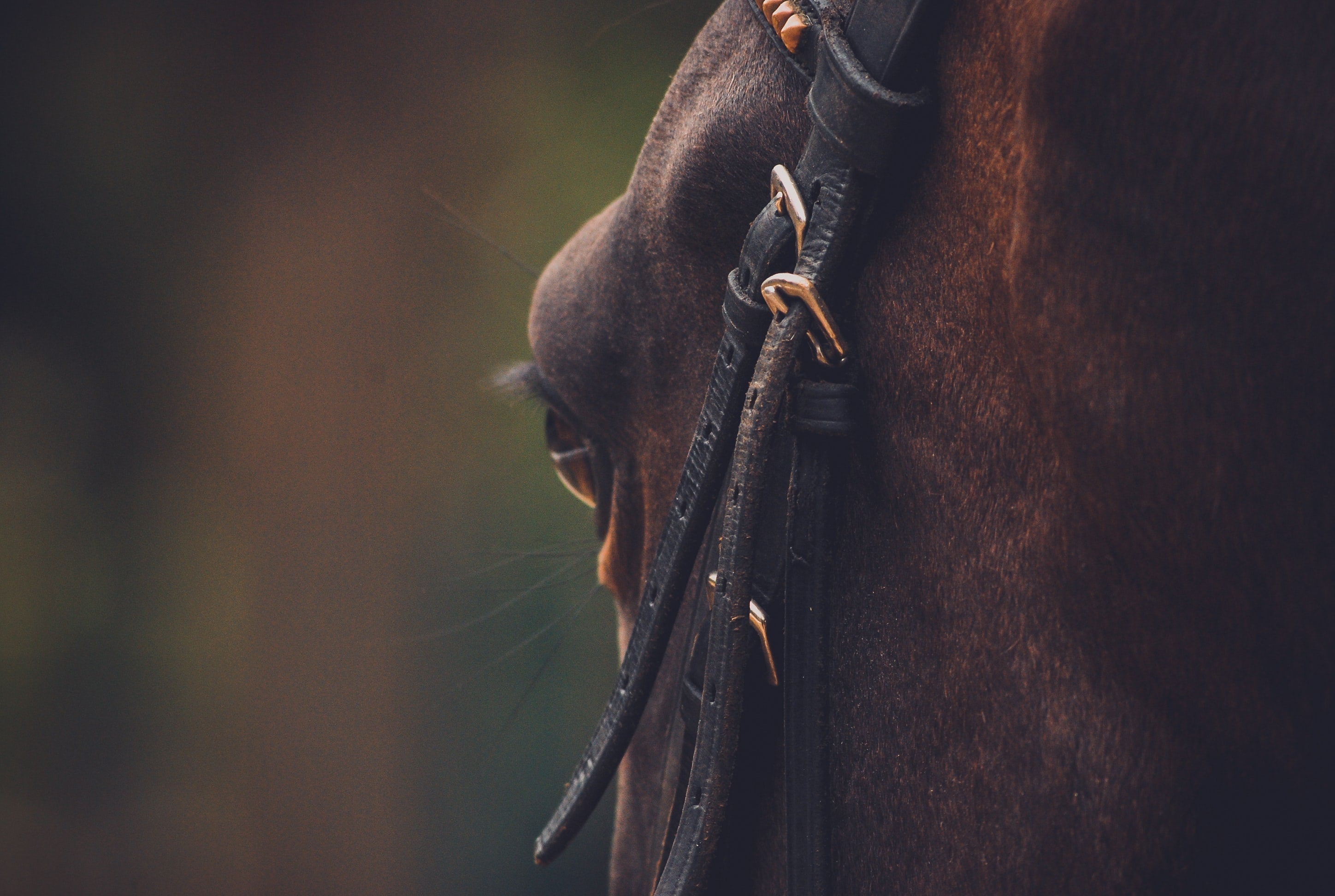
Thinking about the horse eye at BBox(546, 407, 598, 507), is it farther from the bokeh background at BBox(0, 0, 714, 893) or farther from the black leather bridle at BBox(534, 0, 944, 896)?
the bokeh background at BBox(0, 0, 714, 893)

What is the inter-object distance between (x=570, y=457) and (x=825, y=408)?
0.34m

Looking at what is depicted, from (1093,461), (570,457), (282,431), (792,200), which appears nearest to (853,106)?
(792,200)

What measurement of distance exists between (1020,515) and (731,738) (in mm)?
159

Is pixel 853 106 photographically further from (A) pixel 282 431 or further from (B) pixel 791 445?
(A) pixel 282 431

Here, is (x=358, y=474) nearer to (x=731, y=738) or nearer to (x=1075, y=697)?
(x=731, y=738)

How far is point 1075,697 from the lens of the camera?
296 mm

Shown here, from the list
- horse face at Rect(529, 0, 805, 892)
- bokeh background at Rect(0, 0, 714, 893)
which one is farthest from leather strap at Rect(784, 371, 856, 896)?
bokeh background at Rect(0, 0, 714, 893)

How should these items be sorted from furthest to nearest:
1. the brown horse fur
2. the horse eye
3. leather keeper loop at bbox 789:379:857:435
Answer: the horse eye < leather keeper loop at bbox 789:379:857:435 < the brown horse fur

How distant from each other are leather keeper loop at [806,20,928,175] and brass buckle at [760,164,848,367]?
1.0 inches

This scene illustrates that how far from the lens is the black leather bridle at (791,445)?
0.31 meters

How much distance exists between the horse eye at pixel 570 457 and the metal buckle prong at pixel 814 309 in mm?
303

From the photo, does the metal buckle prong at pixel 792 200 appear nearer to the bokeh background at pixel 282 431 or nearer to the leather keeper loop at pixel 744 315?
the leather keeper loop at pixel 744 315

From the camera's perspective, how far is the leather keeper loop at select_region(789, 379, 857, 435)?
34cm

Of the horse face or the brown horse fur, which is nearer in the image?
the brown horse fur
